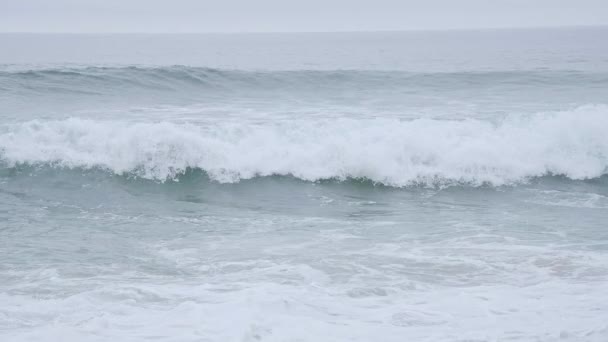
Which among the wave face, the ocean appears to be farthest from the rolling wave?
the wave face

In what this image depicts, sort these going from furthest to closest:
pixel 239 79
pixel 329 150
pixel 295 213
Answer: pixel 239 79 → pixel 329 150 → pixel 295 213

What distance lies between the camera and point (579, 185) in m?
12.8

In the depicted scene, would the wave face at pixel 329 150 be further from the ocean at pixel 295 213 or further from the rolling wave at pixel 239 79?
the rolling wave at pixel 239 79

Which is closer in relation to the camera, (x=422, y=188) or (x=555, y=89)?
(x=422, y=188)

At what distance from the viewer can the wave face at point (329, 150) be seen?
1311 centimetres

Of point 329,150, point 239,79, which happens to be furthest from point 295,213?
point 239,79

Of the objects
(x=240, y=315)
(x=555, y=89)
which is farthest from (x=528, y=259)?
(x=555, y=89)

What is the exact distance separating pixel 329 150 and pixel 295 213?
9.98 ft

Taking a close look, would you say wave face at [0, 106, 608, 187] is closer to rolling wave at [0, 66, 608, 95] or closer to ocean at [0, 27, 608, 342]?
ocean at [0, 27, 608, 342]

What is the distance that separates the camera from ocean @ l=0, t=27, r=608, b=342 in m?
6.17

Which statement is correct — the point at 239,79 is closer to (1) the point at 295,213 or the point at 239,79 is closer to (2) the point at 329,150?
(2) the point at 329,150

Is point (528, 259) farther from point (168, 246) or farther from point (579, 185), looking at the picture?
point (579, 185)

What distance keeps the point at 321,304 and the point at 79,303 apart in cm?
222

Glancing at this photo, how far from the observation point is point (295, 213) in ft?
35.4
